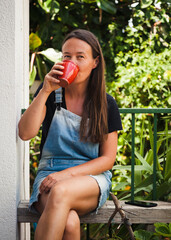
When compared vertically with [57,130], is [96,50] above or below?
above

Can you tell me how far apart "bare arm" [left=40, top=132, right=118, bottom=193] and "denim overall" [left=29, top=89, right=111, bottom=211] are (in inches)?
2.0

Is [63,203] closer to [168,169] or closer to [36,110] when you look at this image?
[36,110]

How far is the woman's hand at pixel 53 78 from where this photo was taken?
1.70m

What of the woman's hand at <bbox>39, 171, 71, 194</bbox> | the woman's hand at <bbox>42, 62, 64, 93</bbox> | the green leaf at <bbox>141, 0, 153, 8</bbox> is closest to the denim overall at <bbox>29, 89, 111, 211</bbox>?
the woman's hand at <bbox>39, 171, 71, 194</bbox>

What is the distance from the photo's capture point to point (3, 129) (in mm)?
1886

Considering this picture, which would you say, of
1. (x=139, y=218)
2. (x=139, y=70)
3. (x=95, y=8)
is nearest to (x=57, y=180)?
(x=139, y=218)

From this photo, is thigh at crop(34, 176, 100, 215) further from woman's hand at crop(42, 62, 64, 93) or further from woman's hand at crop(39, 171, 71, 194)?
woman's hand at crop(42, 62, 64, 93)

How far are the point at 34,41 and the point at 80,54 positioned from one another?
2.38m

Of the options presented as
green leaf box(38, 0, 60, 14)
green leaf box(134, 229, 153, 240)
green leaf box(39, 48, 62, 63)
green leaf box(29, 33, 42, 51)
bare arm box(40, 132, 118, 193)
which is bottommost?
green leaf box(134, 229, 153, 240)

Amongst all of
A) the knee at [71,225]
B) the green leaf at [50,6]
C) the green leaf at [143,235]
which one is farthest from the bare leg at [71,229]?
the green leaf at [50,6]

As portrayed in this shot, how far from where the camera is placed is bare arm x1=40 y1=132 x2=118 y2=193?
5.77ft

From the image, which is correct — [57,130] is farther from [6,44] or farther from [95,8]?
[95,8]

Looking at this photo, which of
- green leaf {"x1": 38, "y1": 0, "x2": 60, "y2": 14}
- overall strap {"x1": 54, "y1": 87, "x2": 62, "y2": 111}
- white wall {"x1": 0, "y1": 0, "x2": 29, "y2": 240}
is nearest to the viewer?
white wall {"x1": 0, "y1": 0, "x2": 29, "y2": 240}

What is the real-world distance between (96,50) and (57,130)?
506mm
